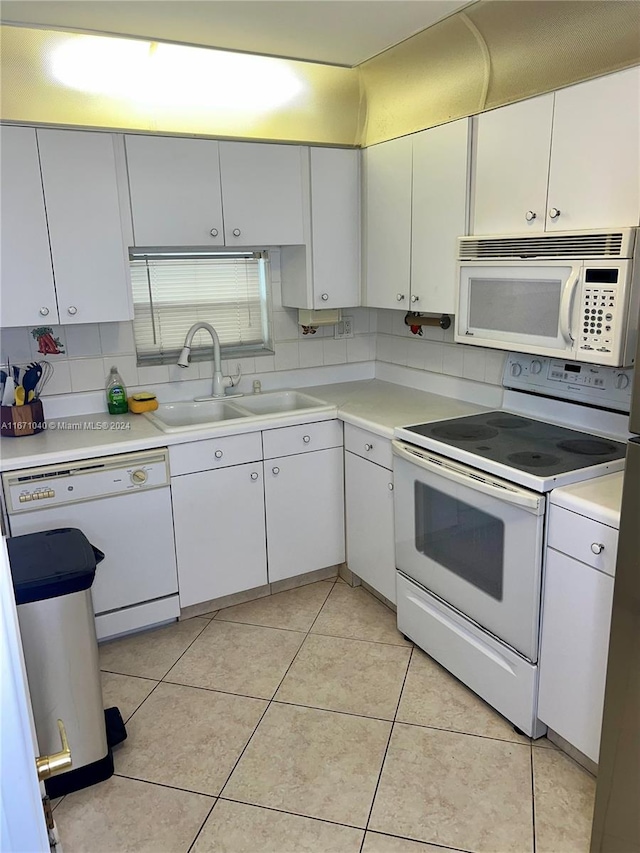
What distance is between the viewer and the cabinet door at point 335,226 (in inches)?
121

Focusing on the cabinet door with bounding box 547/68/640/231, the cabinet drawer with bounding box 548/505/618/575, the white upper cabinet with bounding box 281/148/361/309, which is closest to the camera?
the cabinet drawer with bounding box 548/505/618/575

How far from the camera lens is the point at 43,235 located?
252 cm

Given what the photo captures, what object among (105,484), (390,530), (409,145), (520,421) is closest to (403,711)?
(390,530)

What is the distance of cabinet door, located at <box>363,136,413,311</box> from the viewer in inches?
113

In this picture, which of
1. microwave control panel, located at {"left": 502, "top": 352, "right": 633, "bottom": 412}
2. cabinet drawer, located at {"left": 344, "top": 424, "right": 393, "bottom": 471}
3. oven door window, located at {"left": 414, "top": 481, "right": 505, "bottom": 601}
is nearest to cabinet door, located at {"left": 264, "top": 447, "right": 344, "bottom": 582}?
cabinet drawer, located at {"left": 344, "top": 424, "right": 393, "bottom": 471}

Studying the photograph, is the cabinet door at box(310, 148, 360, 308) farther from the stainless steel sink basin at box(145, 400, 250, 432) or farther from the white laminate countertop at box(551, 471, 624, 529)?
the white laminate countertop at box(551, 471, 624, 529)

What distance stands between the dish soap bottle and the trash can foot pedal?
4.33ft

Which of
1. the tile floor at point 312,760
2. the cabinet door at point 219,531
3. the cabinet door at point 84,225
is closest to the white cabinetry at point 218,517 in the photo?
the cabinet door at point 219,531

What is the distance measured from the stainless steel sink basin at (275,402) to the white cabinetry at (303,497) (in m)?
0.30

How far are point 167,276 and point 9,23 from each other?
3.88 ft

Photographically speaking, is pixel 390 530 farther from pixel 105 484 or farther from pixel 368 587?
pixel 105 484

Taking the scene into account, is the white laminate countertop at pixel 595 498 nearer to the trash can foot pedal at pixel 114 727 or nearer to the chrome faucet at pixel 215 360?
the trash can foot pedal at pixel 114 727

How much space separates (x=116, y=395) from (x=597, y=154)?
7.22ft

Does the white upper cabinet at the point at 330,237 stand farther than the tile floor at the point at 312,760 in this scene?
Yes
